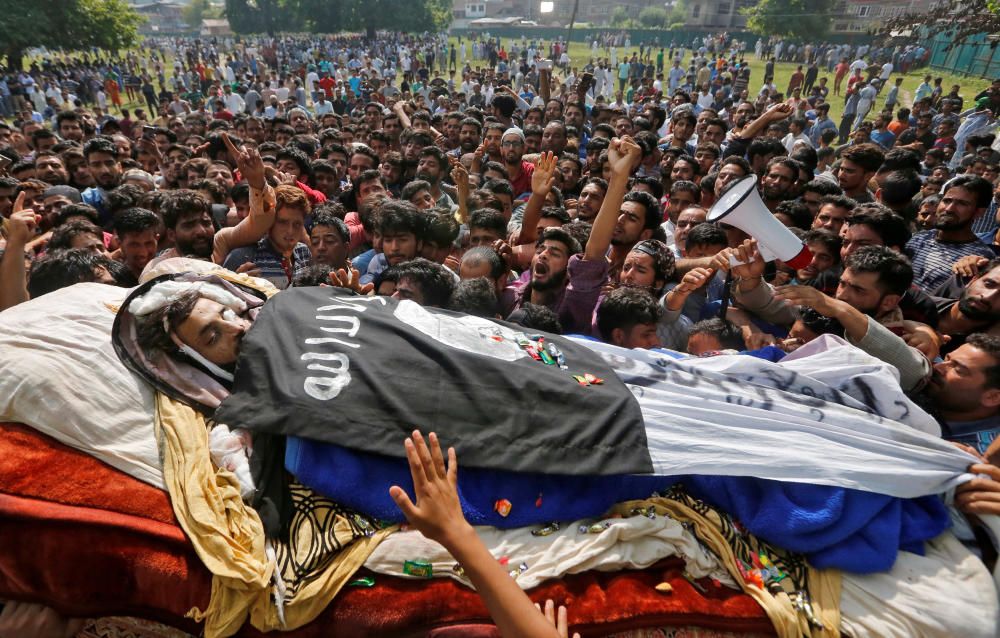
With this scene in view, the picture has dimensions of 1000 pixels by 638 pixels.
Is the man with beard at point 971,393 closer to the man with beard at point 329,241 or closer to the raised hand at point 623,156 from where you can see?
the raised hand at point 623,156

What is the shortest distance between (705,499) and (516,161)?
218 inches

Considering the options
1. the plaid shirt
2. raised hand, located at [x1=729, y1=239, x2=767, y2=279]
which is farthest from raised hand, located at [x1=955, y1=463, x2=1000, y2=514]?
the plaid shirt

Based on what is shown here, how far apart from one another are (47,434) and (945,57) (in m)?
36.0

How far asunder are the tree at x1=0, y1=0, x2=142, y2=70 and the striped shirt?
1321 inches

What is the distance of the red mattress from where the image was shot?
66.0 inches

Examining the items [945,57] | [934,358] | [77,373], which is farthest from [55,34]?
[945,57]

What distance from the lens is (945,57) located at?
25.9 metres

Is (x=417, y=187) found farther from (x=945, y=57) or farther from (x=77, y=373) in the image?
(x=945, y=57)

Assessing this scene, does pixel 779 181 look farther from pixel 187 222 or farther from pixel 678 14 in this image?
pixel 678 14

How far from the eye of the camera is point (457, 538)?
1574 mm

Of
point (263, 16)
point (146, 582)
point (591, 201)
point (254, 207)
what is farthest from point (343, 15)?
point (146, 582)

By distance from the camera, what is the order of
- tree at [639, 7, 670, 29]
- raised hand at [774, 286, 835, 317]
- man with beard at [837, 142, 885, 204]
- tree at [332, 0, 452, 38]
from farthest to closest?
tree at [639, 7, 670, 29]
tree at [332, 0, 452, 38]
man with beard at [837, 142, 885, 204]
raised hand at [774, 286, 835, 317]

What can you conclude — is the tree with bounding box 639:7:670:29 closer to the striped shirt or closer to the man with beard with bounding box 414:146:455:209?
the man with beard with bounding box 414:146:455:209

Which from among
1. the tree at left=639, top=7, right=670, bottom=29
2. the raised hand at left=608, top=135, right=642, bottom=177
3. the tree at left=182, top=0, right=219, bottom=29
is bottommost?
the raised hand at left=608, top=135, right=642, bottom=177
